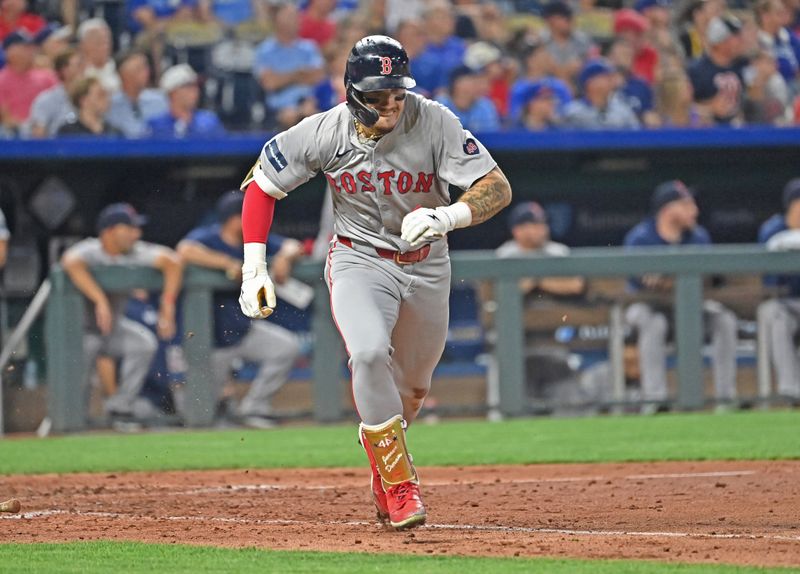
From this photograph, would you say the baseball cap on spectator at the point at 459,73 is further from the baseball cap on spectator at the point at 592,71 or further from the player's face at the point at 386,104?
the player's face at the point at 386,104

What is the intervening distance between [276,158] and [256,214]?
0.23 meters

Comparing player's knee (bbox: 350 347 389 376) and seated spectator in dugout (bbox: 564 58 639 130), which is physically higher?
seated spectator in dugout (bbox: 564 58 639 130)

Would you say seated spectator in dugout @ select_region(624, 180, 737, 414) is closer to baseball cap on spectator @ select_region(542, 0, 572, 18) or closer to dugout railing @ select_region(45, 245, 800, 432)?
dugout railing @ select_region(45, 245, 800, 432)

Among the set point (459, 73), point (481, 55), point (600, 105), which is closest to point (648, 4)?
point (600, 105)

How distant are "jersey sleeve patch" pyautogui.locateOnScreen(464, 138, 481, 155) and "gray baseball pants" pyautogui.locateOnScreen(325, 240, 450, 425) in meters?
0.37

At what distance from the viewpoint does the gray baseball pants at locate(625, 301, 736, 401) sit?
34.1 ft

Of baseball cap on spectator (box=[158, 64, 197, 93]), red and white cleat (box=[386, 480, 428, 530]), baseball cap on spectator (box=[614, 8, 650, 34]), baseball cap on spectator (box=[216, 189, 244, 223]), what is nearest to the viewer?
red and white cleat (box=[386, 480, 428, 530])

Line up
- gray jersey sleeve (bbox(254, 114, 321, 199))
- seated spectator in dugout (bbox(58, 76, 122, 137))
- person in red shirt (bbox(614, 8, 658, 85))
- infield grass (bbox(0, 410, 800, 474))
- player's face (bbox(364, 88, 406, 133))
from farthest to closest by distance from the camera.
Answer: person in red shirt (bbox(614, 8, 658, 85)), seated spectator in dugout (bbox(58, 76, 122, 137)), infield grass (bbox(0, 410, 800, 474)), gray jersey sleeve (bbox(254, 114, 321, 199)), player's face (bbox(364, 88, 406, 133))

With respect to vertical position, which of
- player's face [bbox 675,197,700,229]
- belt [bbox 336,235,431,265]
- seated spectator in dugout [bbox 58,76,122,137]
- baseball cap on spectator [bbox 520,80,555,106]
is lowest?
belt [bbox 336,235,431,265]

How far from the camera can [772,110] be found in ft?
39.9

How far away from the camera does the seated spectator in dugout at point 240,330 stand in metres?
10.1

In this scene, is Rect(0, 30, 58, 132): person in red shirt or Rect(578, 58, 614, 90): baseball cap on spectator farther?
Rect(578, 58, 614, 90): baseball cap on spectator

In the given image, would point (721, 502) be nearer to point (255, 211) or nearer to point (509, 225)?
point (255, 211)

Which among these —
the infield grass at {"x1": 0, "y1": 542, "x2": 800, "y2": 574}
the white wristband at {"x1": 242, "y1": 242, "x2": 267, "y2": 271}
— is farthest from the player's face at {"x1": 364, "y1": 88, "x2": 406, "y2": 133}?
the infield grass at {"x1": 0, "y1": 542, "x2": 800, "y2": 574}
